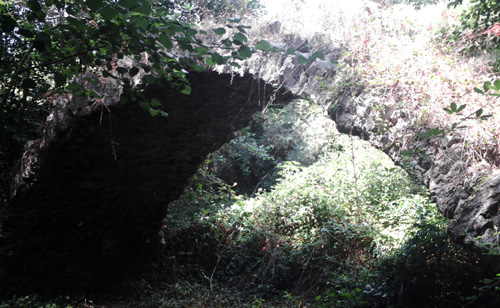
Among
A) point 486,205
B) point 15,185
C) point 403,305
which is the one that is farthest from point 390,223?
point 15,185

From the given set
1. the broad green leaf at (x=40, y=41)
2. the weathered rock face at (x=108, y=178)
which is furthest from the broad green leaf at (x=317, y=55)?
the weathered rock face at (x=108, y=178)

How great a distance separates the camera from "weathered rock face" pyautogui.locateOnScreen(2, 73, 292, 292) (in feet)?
13.3

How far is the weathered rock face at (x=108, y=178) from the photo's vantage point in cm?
405

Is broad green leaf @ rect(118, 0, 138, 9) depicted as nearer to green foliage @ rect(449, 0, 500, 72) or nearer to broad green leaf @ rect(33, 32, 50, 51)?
broad green leaf @ rect(33, 32, 50, 51)

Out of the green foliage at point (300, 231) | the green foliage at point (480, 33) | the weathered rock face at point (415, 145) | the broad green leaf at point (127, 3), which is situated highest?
the green foliage at point (480, 33)

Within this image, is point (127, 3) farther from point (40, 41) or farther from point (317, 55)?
point (317, 55)

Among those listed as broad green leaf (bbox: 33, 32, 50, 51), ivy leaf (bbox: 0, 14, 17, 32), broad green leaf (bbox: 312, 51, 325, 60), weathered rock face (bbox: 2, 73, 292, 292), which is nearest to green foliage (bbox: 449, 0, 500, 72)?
weathered rock face (bbox: 2, 73, 292, 292)

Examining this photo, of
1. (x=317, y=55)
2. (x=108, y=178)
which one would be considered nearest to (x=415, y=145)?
(x=317, y=55)

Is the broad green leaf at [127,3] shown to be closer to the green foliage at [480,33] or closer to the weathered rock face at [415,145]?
the weathered rock face at [415,145]

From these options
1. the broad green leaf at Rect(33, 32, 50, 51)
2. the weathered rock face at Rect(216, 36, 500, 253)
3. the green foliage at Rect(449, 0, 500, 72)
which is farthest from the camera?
the green foliage at Rect(449, 0, 500, 72)

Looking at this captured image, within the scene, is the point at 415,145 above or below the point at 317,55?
below

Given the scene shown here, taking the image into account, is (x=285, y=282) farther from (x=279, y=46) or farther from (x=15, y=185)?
(x=279, y=46)

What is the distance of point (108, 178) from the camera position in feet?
15.0

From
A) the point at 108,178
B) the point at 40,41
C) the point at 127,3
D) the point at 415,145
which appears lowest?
the point at 108,178
